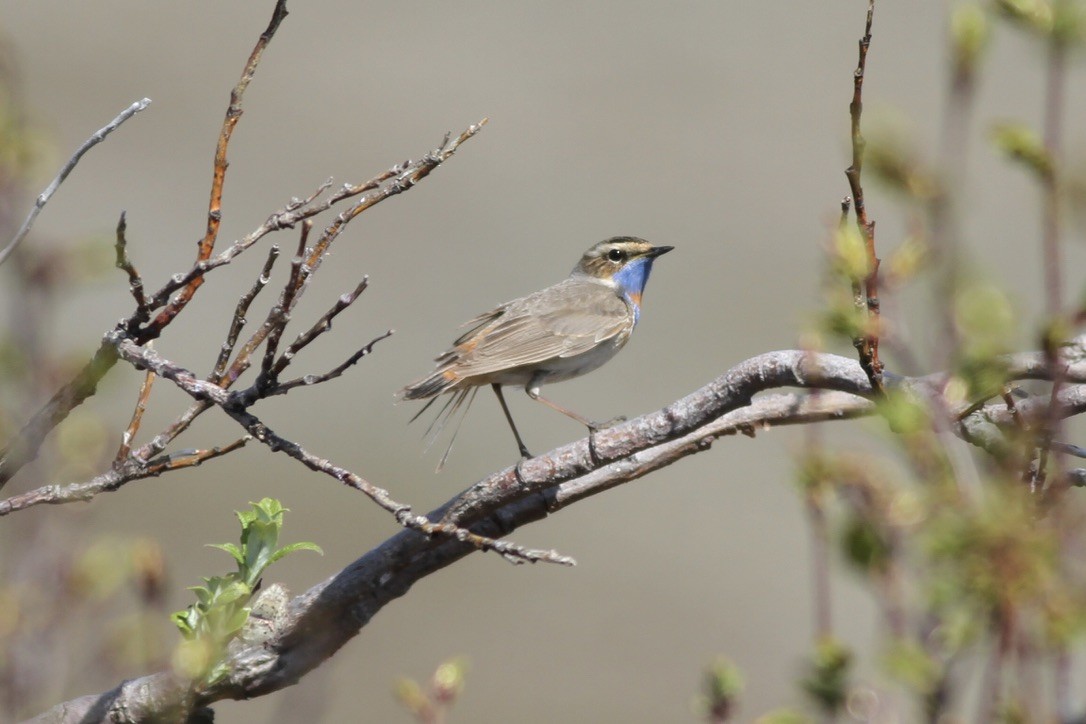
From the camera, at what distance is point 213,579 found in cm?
303

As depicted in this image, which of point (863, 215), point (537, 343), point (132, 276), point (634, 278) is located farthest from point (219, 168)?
point (634, 278)

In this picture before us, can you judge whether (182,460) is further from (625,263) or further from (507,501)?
(625,263)

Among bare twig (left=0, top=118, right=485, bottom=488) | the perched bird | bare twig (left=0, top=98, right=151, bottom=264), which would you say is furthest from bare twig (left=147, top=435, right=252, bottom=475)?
the perched bird

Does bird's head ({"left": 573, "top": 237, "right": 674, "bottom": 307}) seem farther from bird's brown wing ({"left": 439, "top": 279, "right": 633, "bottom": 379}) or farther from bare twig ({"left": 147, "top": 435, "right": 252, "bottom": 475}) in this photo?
bare twig ({"left": 147, "top": 435, "right": 252, "bottom": 475})

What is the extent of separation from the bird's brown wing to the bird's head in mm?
414

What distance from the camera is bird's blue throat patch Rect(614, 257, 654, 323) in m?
8.15

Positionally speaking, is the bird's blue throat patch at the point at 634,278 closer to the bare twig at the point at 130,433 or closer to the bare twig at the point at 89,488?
the bare twig at the point at 130,433

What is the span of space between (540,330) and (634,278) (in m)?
1.47

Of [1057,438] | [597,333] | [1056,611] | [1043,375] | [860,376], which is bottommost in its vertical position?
[1056,611]

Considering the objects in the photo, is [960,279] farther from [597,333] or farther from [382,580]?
[597,333]

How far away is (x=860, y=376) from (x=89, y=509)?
2.13 m

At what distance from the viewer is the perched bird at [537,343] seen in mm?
6297

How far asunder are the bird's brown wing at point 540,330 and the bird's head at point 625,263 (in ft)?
1.36

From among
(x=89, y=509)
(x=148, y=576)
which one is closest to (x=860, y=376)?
(x=148, y=576)
